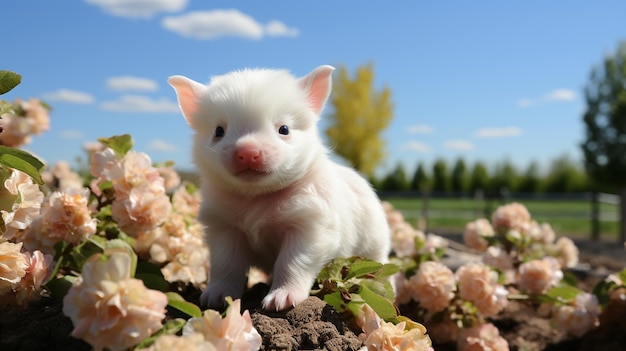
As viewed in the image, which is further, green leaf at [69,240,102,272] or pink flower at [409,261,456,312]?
pink flower at [409,261,456,312]

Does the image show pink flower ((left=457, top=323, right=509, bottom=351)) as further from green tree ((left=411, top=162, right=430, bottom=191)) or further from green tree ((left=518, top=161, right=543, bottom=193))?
green tree ((left=518, top=161, right=543, bottom=193))

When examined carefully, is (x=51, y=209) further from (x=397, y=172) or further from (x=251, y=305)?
(x=397, y=172)

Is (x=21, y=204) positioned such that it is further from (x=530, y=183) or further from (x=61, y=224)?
(x=530, y=183)

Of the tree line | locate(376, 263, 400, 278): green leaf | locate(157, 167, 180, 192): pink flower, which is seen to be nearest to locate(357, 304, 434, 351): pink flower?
locate(376, 263, 400, 278): green leaf

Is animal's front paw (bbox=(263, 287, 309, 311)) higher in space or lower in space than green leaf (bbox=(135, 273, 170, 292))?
lower

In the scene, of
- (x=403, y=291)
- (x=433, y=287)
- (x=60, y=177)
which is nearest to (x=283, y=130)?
(x=433, y=287)

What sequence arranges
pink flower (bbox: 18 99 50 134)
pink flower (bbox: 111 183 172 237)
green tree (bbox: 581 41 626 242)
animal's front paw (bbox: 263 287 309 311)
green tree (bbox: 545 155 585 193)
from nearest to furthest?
1. animal's front paw (bbox: 263 287 309 311)
2. pink flower (bbox: 111 183 172 237)
3. pink flower (bbox: 18 99 50 134)
4. green tree (bbox: 581 41 626 242)
5. green tree (bbox: 545 155 585 193)

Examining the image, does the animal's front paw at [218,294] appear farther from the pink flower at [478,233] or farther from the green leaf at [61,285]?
the pink flower at [478,233]
